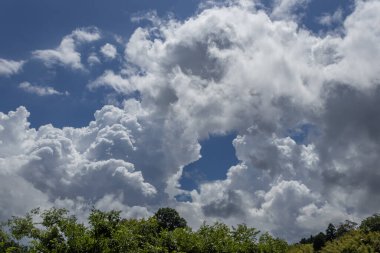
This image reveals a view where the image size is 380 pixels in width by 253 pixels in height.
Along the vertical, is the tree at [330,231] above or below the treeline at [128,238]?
above

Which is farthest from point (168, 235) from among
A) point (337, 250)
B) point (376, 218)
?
point (376, 218)

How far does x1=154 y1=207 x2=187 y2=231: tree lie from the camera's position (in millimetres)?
104375

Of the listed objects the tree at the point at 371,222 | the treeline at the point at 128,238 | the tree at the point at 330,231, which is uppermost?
the tree at the point at 330,231

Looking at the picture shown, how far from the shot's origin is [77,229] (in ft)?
100

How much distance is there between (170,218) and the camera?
344 ft

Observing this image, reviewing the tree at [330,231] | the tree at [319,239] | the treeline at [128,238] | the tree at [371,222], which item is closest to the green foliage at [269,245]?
the treeline at [128,238]

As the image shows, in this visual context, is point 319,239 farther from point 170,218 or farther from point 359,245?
point 359,245

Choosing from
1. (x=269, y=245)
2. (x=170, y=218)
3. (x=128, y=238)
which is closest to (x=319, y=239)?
(x=170, y=218)

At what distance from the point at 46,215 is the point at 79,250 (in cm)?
473

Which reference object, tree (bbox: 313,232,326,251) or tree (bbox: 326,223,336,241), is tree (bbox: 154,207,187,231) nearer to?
tree (bbox: 313,232,326,251)

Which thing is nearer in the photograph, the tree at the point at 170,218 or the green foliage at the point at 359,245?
the green foliage at the point at 359,245

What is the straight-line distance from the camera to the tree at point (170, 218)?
104 metres

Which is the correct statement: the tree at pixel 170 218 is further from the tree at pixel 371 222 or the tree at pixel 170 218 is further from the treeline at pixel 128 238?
the treeline at pixel 128 238

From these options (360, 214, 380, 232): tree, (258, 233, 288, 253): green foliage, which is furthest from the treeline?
(360, 214, 380, 232): tree
